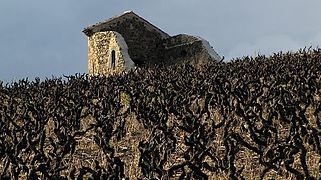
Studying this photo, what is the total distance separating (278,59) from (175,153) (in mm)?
10938

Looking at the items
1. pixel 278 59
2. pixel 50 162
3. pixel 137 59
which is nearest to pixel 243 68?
pixel 278 59

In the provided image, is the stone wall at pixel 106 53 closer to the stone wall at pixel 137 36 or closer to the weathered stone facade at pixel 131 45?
the weathered stone facade at pixel 131 45

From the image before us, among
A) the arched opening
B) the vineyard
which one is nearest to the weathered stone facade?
the arched opening

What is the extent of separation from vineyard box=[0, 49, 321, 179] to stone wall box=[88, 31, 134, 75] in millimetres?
10485

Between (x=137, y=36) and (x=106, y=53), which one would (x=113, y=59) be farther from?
(x=137, y=36)

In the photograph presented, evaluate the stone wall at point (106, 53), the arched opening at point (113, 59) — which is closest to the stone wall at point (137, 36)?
the stone wall at point (106, 53)

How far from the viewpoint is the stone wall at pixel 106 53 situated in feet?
83.8

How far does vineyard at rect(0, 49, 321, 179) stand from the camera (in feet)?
18.7

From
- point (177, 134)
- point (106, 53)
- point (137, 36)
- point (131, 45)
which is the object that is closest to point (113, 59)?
point (106, 53)

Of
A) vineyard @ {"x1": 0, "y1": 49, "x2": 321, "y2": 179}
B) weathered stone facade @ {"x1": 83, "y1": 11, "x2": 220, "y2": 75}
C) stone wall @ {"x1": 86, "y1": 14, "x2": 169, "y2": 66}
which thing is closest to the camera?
vineyard @ {"x1": 0, "y1": 49, "x2": 321, "y2": 179}

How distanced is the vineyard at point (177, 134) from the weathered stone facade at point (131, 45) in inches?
425

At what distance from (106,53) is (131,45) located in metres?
1.18

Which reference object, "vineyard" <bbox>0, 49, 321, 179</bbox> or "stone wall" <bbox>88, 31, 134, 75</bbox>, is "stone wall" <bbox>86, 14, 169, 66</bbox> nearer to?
"stone wall" <bbox>88, 31, 134, 75</bbox>

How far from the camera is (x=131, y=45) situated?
87.9ft
